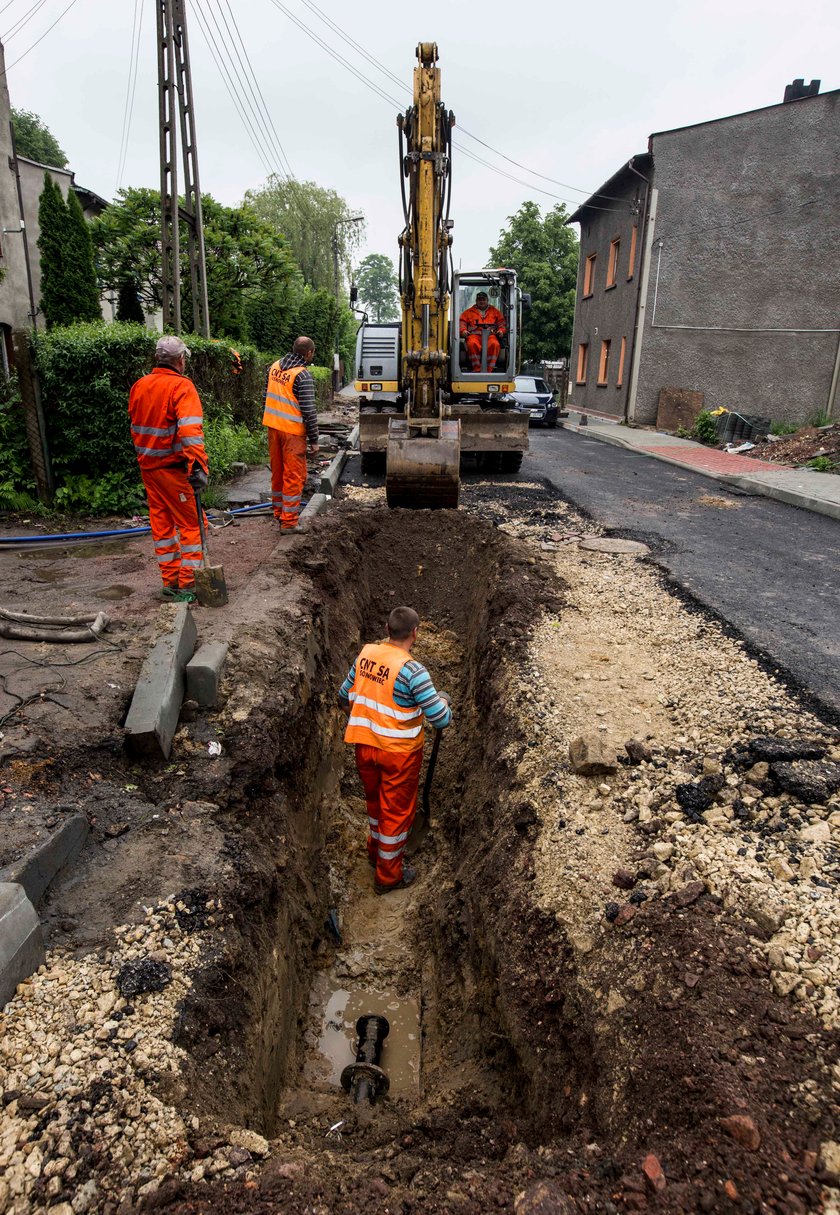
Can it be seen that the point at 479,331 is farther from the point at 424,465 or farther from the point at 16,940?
the point at 16,940

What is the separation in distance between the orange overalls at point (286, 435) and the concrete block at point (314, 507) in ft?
3.06

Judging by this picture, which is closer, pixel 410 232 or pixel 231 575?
pixel 231 575

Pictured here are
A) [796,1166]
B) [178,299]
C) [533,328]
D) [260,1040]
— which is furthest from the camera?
[533,328]

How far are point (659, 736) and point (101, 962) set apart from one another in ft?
9.76

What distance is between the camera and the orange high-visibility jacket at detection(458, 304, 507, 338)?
1233 centimetres

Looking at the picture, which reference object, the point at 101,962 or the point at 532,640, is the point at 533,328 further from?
the point at 101,962

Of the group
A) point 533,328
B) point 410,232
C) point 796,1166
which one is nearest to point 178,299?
point 410,232

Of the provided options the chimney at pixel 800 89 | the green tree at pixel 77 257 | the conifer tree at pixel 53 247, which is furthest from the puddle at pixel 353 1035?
the chimney at pixel 800 89

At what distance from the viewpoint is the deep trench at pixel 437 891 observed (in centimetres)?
303

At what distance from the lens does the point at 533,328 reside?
38625 millimetres

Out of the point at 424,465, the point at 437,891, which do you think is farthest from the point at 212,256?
the point at 437,891

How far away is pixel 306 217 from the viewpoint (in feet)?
144

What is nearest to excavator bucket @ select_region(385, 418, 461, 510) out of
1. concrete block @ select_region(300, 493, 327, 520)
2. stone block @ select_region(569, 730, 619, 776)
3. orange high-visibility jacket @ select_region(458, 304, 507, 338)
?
concrete block @ select_region(300, 493, 327, 520)

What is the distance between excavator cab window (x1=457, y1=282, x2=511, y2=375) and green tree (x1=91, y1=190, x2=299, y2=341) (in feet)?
24.7
